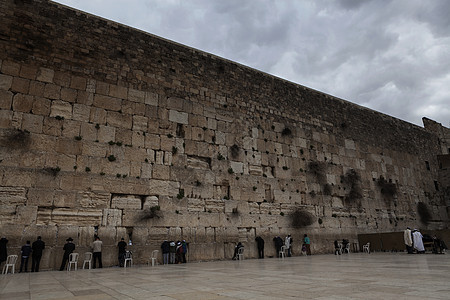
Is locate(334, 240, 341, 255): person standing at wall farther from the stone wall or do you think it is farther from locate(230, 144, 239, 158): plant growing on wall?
locate(230, 144, 239, 158): plant growing on wall

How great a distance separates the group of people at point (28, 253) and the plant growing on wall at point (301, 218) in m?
8.96

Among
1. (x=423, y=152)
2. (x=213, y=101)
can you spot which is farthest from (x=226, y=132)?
(x=423, y=152)

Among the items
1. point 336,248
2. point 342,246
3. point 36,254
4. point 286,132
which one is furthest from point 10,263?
point 342,246

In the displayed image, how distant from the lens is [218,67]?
13.3 meters

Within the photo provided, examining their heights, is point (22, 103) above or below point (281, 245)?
above

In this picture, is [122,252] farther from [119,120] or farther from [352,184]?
[352,184]

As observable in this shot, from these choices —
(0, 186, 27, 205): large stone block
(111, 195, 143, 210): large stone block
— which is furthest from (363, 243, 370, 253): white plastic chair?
(0, 186, 27, 205): large stone block

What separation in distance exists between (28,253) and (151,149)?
4534mm

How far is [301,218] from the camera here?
13.2 meters

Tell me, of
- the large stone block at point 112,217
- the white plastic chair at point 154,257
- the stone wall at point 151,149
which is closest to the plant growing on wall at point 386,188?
the stone wall at point 151,149

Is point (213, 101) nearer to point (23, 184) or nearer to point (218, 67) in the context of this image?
point (218, 67)

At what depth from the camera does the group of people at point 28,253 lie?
7730 millimetres

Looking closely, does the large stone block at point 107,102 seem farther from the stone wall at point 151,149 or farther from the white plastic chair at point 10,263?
the white plastic chair at point 10,263

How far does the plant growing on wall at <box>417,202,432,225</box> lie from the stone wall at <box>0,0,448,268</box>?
162 inches
